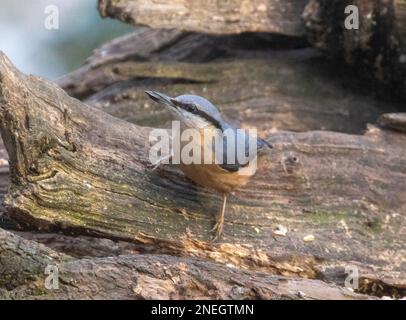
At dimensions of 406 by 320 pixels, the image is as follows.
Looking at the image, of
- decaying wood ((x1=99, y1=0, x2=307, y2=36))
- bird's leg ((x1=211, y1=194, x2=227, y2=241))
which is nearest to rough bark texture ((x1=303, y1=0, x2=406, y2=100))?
decaying wood ((x1=99, y1=0, x2=307, y2=36))

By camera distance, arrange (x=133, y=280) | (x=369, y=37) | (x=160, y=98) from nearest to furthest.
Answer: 1. (x=133, y=280)
2. (x=160, y=98)
3. (x=369, y=37)

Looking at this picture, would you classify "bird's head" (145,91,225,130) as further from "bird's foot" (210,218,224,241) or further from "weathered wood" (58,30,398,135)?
"weathered wood" (58,30,398,135)

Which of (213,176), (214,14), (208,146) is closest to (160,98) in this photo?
(208,146)

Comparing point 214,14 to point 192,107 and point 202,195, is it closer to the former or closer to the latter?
point 192,107

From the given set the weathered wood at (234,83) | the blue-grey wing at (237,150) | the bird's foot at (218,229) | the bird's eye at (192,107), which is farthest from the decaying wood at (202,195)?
the weathered wood at (234,83)

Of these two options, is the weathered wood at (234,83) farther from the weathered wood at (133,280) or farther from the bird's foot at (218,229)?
the weathered wood at (133,280)
